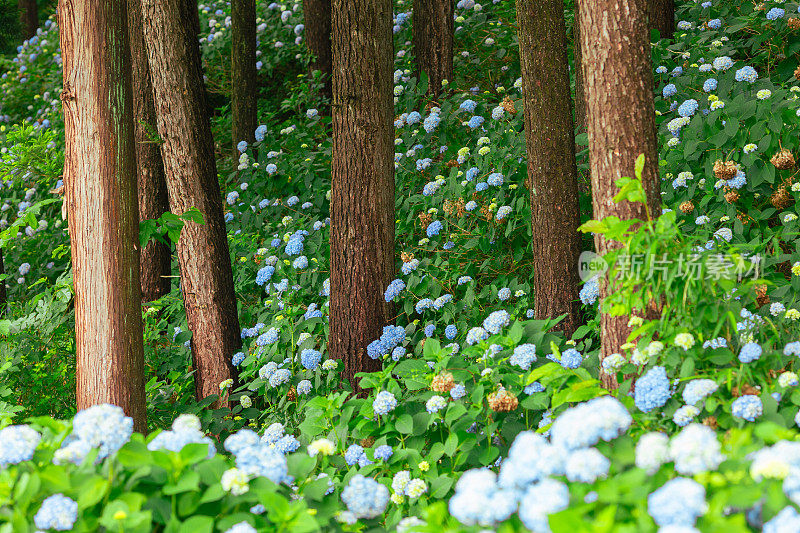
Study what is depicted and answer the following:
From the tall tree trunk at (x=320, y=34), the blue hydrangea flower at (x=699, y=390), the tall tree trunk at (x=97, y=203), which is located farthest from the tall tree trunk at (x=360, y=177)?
the tall tree trunk at (x=320, y=34)

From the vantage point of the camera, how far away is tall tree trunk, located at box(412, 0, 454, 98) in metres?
5.59

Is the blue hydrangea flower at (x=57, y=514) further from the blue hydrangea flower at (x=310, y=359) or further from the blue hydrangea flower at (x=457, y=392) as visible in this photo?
the blue hydrangea flower at (x=310, y=359)

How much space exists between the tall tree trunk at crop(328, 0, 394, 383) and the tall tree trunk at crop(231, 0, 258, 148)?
298 centimetres

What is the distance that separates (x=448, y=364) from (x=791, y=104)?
235 centimetres

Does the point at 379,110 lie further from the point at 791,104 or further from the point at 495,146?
the point at 791,104

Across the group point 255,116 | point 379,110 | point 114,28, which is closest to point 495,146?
point 379,110

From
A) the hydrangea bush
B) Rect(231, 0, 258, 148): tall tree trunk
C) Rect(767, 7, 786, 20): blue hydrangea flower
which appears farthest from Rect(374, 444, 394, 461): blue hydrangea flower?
Rect(231, 0, 258, 148): tall tree trunk

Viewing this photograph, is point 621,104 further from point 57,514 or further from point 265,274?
point 265,274

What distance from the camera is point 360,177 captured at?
344cm

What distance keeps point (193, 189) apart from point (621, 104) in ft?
8.09

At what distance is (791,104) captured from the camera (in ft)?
11.5

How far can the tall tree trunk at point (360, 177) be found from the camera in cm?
340

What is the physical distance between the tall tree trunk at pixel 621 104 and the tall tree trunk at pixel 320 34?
479 centimetres

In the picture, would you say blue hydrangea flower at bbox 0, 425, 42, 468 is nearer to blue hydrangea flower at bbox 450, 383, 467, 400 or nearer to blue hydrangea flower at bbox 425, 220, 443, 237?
blue hydrangea flower at bbox 450, 383, 467, 400
